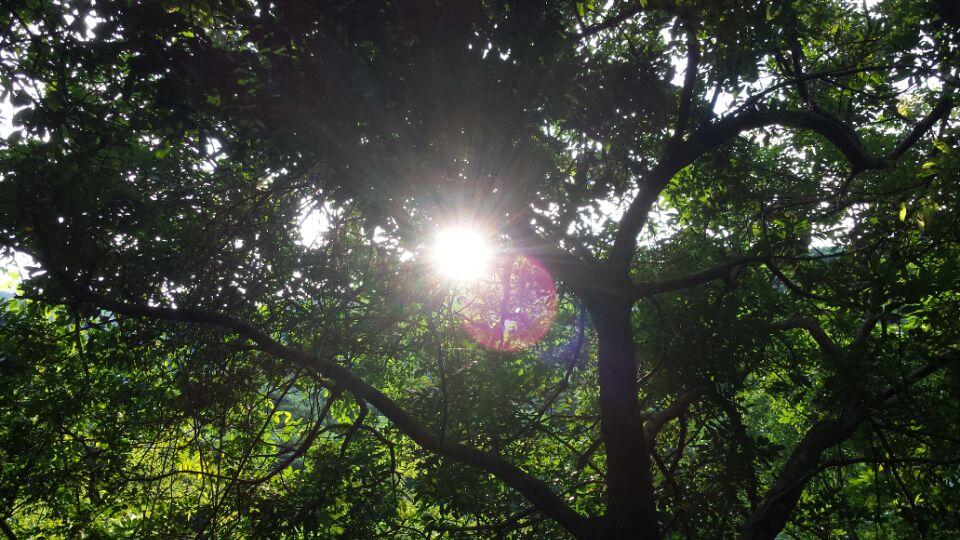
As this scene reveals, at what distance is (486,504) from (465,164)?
379 centimetres

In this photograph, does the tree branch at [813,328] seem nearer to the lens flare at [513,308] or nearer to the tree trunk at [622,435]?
the tree trunk at [622,435]

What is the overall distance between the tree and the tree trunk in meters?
0.03

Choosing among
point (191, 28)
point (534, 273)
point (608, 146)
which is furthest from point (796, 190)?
point (191, 28)

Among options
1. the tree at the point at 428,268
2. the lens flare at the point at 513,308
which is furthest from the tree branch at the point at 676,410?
the lens flare at the point at 513,308

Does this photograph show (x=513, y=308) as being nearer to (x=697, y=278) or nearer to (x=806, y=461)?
(x=697, y=278)

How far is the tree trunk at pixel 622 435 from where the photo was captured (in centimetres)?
491

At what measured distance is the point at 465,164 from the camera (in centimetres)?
495

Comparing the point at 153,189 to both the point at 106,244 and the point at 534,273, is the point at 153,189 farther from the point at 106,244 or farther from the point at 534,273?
the point at 534,273

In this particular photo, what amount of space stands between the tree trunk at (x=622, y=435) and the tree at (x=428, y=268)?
0.03m

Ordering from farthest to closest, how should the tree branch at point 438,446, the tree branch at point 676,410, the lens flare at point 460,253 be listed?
the tree branch at point 676,410 < the lens flare at point 460,253 < the tree branch at point 438,446

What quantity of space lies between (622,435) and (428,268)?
8.97 ft

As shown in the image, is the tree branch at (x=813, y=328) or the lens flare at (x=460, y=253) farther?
the tree branch at (x=813, y=328)

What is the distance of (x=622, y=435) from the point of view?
5.23 metres

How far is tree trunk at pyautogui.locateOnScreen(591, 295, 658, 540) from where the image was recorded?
491 cm
